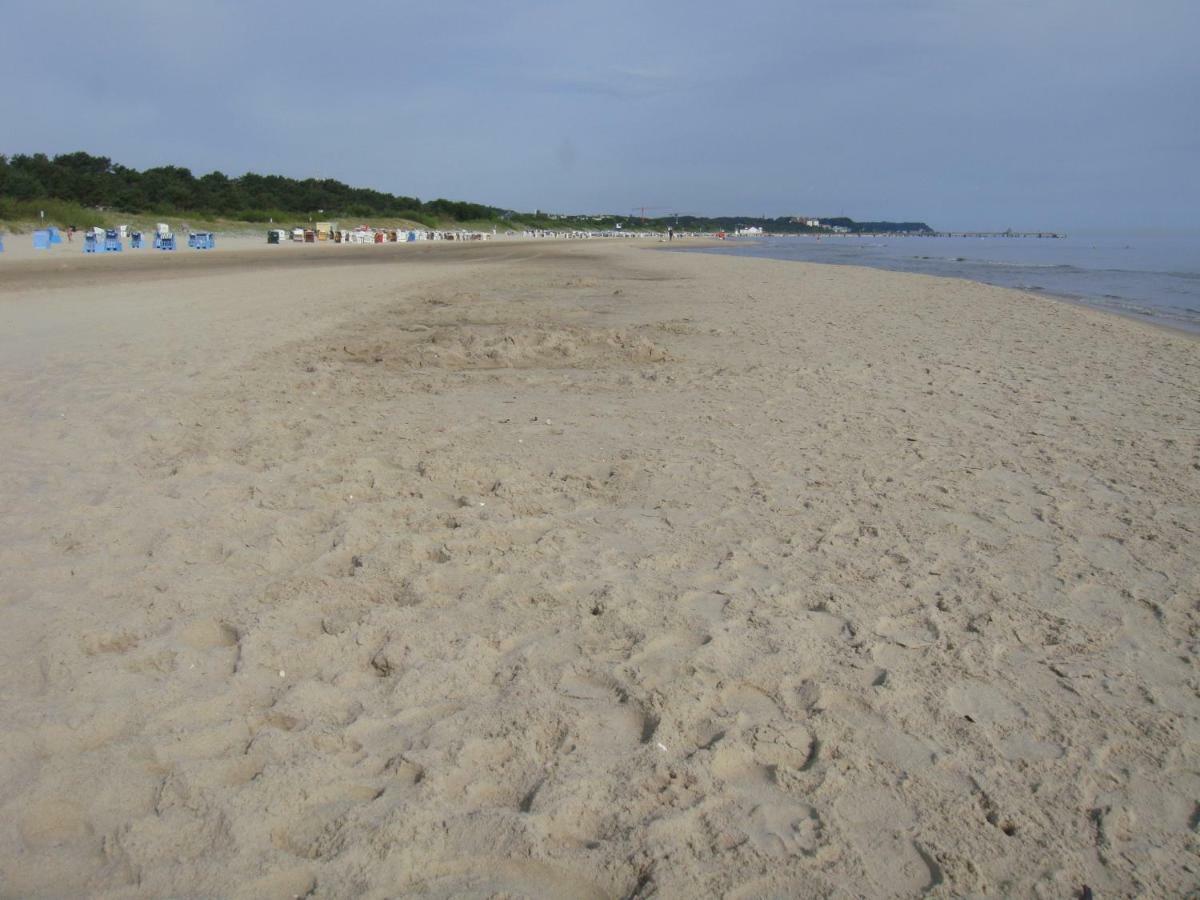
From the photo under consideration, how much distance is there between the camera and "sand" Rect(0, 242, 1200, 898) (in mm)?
1894

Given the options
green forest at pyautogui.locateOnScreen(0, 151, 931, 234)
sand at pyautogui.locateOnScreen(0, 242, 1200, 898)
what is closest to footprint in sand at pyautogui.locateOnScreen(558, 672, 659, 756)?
sand at pyautogui.locateOnScreen(0, 242, 1200, 898)

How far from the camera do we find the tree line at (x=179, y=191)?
44.5m

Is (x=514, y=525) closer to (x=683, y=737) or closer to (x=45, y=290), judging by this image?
(x=683, y=737)

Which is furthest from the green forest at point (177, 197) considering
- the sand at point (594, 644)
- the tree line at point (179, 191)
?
the sand at point (594, 644)

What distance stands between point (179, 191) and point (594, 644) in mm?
60491

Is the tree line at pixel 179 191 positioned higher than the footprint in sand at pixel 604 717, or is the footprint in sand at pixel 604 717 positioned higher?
the tree line at pixel 179 191

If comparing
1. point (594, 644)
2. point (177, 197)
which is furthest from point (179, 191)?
point (594, 644)

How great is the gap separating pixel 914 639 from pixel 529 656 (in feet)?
4.24

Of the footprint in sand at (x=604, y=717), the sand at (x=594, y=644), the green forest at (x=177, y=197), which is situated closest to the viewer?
the sand at (x=594, y=644)

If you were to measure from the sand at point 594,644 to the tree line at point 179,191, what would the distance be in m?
44.6

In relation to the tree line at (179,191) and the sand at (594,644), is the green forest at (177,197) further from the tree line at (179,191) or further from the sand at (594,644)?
the sand at (594,644)

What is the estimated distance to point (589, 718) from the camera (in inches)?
92.5

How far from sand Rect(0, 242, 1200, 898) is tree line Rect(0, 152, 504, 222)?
44637 millimetres

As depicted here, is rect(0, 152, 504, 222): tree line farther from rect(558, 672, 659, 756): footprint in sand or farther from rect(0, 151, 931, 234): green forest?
rect(558, 672, 659, 756): footprint in sand
